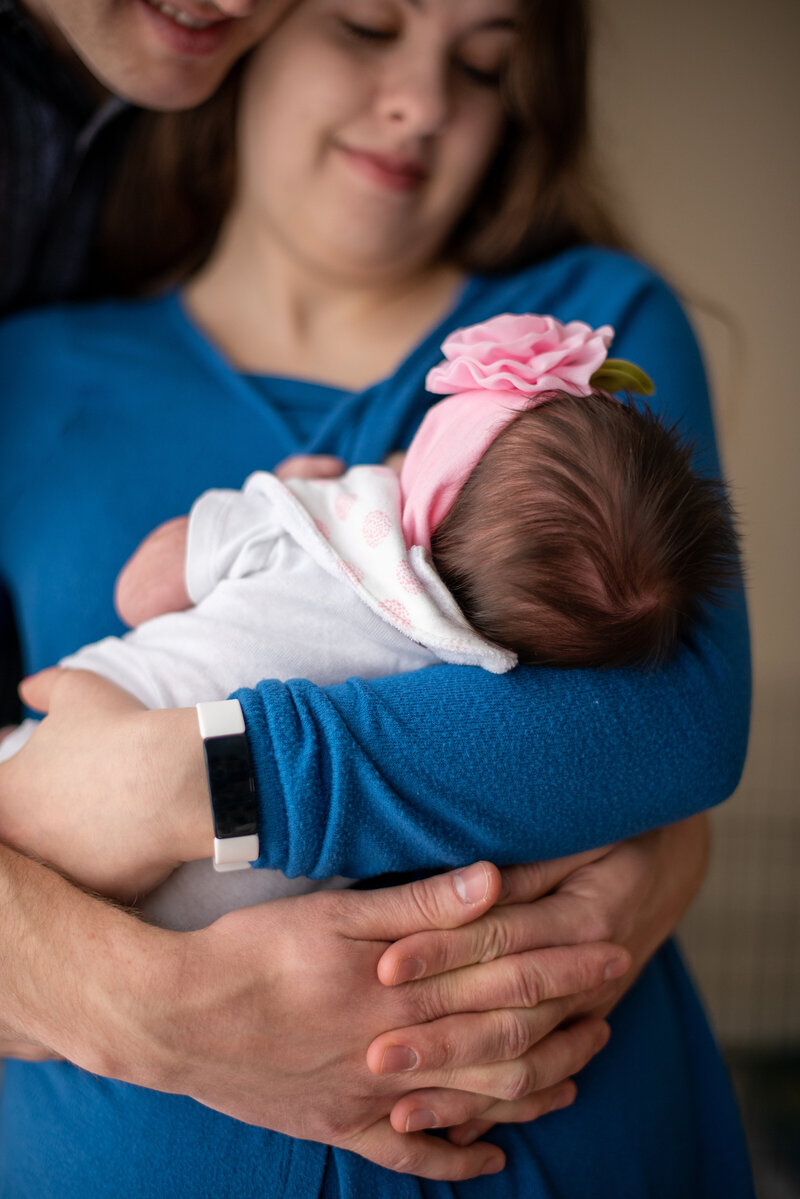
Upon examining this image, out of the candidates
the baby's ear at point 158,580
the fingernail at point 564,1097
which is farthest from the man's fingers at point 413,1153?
the baby's ear at point 158,580

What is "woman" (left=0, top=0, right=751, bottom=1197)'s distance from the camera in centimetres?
91

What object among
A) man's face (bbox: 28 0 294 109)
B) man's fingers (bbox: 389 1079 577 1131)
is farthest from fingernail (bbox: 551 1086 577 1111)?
man's face (bbox: 28 0 294 109)

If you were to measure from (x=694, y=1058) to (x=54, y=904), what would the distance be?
90cm

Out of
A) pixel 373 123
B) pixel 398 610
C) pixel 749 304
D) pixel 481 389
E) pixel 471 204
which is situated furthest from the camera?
pixel 749 304

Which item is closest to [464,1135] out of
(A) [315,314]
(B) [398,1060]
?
(B) [398,1060]

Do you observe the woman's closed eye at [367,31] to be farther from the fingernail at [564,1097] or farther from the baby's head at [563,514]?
the fingernail at [564,1097]

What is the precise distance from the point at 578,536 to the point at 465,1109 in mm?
587

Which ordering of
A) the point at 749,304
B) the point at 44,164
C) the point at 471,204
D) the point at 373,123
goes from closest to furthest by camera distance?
the point at 373,123
the point at 44,164
the point at 471,204
the point at 749,304

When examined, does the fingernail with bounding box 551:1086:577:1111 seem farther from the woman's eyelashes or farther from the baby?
the woman's eyelashes

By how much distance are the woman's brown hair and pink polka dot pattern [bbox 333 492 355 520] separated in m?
0.68

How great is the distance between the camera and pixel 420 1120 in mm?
919

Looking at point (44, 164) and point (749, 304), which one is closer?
point (44, 164)

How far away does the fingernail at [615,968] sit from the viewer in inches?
39.3

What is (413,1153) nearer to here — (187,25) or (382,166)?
(382,166)
